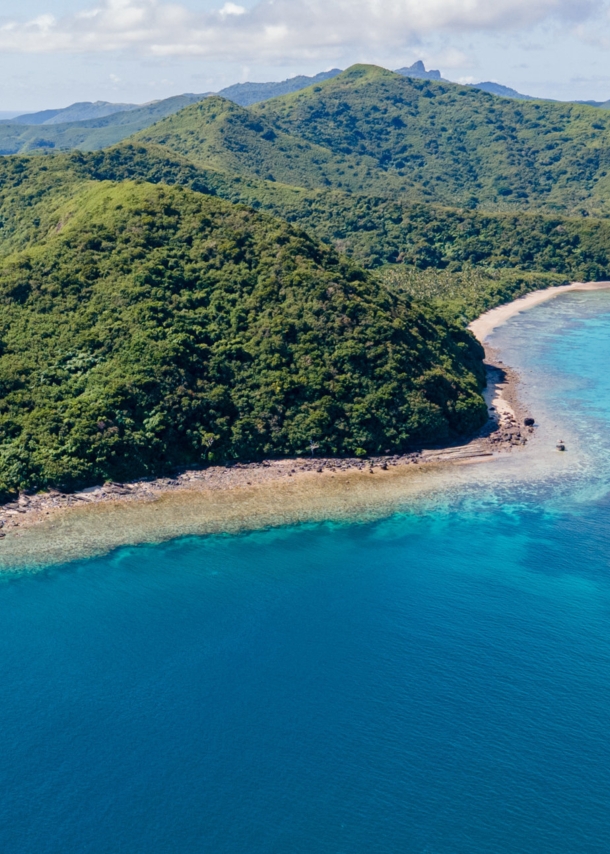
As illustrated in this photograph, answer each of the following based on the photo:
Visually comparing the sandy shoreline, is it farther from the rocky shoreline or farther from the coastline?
the coastline

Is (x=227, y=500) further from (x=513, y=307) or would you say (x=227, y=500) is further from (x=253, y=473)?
(x=513, y=307)

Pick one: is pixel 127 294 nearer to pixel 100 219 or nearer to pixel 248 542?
pixel 100 219

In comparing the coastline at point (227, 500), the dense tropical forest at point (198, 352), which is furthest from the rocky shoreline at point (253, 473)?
the dense tropical forest at point (198, 352)

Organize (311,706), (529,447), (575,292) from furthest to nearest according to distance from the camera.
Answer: (575,292)
(529,447)
(311,706)

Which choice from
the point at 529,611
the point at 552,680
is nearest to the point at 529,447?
the point at 529,611

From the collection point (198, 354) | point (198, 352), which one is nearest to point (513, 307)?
point (198, 352)

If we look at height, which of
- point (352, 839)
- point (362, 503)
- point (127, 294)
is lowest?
point (352, 839)

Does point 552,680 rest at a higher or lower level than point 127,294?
lower
